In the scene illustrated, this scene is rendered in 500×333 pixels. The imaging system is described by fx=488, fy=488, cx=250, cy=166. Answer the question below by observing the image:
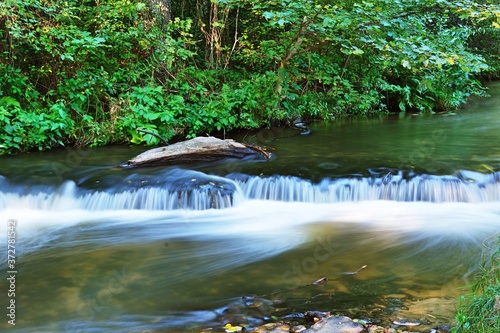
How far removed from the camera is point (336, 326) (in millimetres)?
3293

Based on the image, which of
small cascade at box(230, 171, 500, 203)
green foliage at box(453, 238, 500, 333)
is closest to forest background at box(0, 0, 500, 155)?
small cascade at box(230, 171, 500, 203)

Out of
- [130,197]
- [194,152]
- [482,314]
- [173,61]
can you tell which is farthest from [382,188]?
[173,61]

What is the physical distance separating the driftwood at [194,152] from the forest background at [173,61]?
1451 millimetres

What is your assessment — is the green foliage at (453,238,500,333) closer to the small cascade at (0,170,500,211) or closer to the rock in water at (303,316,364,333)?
the rock in water at (303,316,364,333)

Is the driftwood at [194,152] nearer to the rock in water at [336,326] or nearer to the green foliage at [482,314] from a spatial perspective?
the rock in water at [336,326]

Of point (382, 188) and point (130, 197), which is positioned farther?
point (382, 188)

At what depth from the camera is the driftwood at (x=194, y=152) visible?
25.0 feet

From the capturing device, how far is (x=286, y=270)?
4699 mm

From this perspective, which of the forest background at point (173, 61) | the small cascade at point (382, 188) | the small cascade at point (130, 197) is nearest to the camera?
the small cascade at point (130, 197)

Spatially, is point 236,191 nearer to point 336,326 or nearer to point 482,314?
point 336,326

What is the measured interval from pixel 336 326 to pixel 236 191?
3.88 m

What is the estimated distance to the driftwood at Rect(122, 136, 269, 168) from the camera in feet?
25.0

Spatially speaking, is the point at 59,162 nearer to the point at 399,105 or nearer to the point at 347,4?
the point at 347,4

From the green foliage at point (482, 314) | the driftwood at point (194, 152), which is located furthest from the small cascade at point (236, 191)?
the green foliage at point (482, 314)
